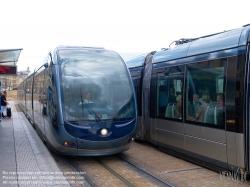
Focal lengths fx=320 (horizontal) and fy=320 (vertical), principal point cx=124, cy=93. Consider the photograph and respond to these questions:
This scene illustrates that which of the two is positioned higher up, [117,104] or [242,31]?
[242,31]

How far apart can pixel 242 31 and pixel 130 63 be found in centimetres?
631

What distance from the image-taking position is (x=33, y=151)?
913 cm

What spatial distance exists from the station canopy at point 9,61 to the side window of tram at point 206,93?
24.3ft

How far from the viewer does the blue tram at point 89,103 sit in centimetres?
775

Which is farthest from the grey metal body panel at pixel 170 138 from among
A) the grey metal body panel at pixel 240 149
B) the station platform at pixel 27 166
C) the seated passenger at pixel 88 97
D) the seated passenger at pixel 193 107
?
the station platform at pixel 27 166

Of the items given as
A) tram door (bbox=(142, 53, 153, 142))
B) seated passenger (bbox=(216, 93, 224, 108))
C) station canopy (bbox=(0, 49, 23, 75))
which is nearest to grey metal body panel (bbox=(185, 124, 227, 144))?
seated passenger (bbox=(216, 93, 224, 108))

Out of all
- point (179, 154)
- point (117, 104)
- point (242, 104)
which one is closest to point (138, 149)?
point (179, 154)

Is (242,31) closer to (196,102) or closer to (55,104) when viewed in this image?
(196,102)

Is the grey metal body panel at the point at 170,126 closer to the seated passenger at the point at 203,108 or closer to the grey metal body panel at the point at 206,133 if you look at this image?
the grey metal body panel at the point at 206,133

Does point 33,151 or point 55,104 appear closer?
point 55,104

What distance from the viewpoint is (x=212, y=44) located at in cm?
729

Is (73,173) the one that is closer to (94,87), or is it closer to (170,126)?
(94,87)

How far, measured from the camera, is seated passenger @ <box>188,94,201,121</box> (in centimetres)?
760

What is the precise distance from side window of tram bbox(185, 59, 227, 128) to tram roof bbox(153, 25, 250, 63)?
1.06 feet
